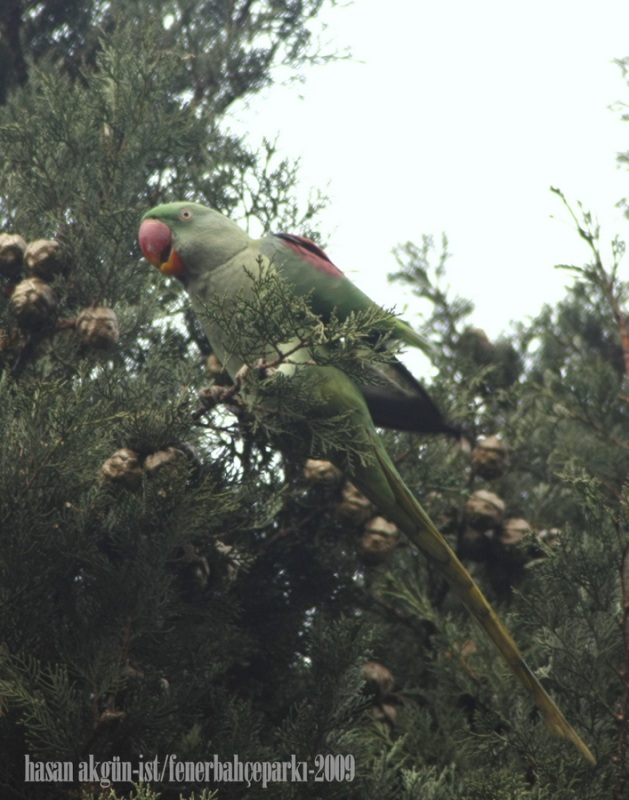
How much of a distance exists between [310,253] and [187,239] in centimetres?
35

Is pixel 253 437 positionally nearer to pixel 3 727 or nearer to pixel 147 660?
pixel 147 660

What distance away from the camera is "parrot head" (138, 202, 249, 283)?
2.67 metres

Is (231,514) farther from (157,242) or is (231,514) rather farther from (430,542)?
(157,242)

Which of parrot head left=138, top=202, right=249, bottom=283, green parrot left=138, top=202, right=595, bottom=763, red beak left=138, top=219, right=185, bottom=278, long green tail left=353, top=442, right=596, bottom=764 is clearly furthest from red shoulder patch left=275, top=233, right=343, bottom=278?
long green tail left=353, top=442, right=596, bottom=764

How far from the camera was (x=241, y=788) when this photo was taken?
2049mm

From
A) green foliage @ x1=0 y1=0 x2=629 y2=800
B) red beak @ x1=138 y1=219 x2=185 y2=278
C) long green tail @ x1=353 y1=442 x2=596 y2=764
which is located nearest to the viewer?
green foliage @ x1=0 y1=0 x2=629 y2=800

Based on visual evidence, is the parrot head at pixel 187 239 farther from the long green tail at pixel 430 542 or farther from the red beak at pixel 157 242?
the long green tail at pixel 430 542

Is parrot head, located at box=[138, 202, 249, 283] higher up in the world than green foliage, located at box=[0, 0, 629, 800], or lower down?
higher up

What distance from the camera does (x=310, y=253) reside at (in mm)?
2748

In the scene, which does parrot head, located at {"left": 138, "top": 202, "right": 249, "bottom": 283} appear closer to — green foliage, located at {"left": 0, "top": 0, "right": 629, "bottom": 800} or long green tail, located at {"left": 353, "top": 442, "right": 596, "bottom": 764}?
green foliage, located at {"left": 0, "top": 0, "right": 629, "bottom": 800}

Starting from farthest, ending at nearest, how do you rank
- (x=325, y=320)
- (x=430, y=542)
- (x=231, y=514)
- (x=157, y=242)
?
1. (x=325, y=320)
2. (x=157, y=242)
3. (x=430, y=542)
4. (x=231, y=514)

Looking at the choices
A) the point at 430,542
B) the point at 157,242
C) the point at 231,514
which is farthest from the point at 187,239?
the point at 430,542

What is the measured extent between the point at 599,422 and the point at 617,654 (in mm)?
983

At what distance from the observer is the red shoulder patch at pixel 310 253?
8.95 feet
